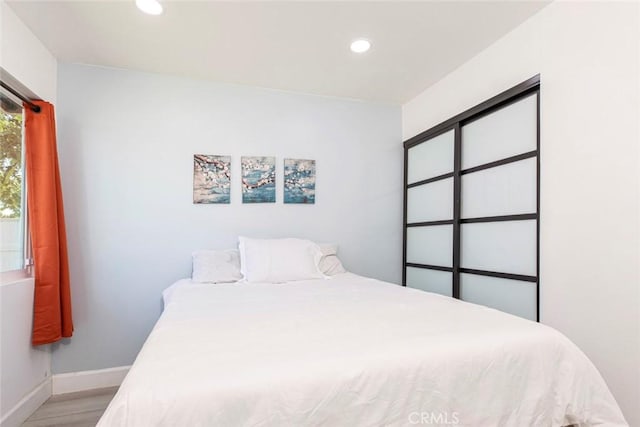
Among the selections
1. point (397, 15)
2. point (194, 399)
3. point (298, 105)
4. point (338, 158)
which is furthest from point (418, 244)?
point (194, 399)

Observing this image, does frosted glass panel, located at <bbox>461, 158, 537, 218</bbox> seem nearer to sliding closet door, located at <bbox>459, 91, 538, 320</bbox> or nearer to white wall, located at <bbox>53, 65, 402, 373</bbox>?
sliding closet door, located at <bbox>459, 91, 538, 320</bbox>

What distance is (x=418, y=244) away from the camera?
3.25m

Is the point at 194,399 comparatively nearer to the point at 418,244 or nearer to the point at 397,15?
the point at 397,15

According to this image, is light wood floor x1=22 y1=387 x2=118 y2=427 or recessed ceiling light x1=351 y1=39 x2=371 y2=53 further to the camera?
recessed ceiling light x1=351 y1=39 x2=371 y2=53

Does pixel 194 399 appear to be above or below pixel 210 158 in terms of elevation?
below

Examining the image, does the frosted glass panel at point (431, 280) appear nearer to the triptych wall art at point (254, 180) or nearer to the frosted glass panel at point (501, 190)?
the frosted glass panel at point (501, 190)

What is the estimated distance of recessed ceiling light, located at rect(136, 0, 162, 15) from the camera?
6.24 feet

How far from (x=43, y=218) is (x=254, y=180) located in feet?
4.89

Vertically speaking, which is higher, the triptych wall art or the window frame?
the triptych wall art

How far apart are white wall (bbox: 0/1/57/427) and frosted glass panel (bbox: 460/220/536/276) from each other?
300 cm

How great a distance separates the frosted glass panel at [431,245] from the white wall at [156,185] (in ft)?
1.52

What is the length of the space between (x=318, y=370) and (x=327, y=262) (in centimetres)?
188

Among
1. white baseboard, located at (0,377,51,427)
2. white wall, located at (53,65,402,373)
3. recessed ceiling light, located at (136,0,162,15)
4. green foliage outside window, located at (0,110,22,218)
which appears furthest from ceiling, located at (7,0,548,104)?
white baseboard, located at (0,377,51,427)

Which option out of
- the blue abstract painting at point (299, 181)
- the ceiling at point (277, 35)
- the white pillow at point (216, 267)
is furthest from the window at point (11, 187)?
the blue abstract painting at point (299, 181)
